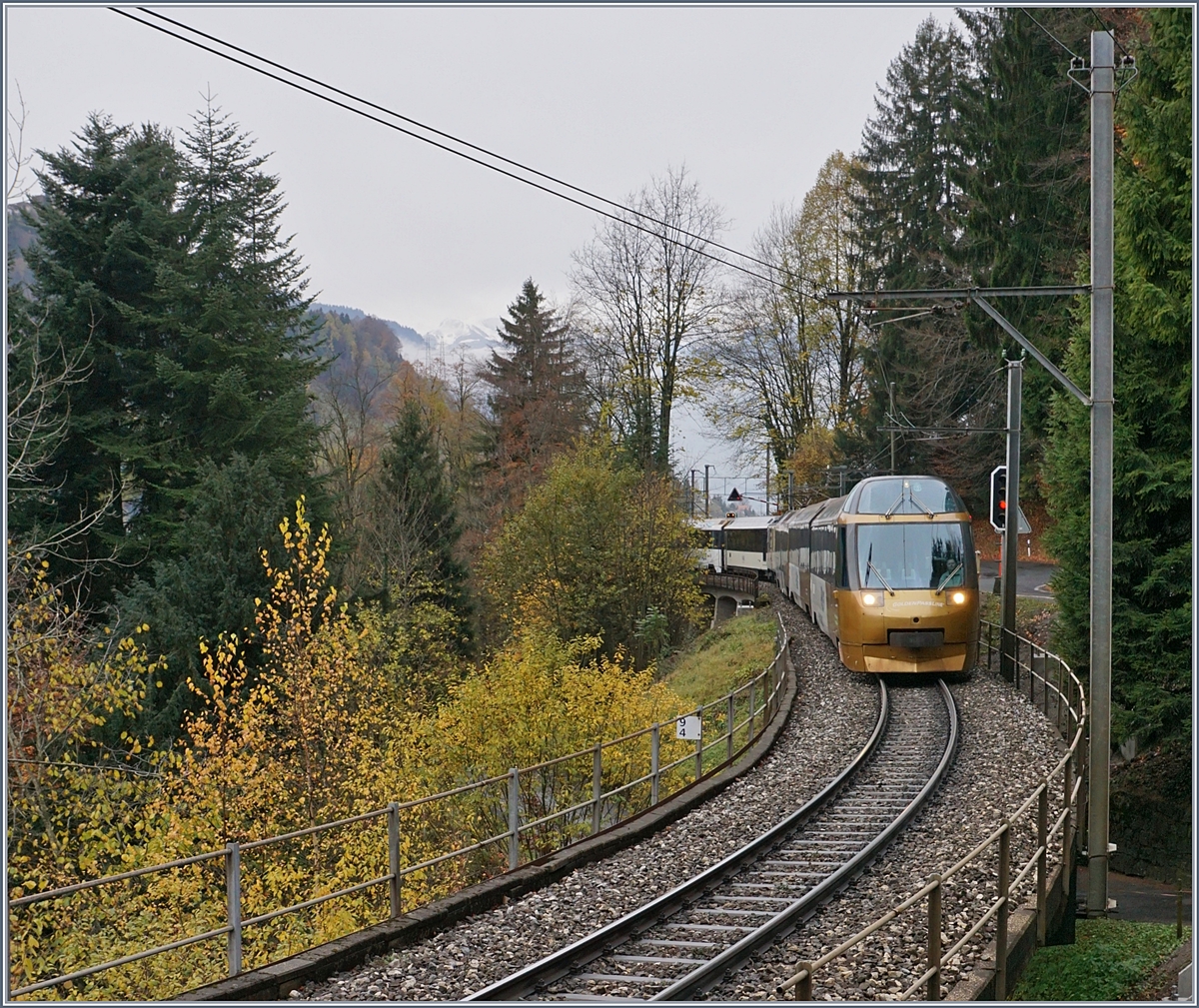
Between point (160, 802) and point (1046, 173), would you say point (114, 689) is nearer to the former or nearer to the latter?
point (160, 802)

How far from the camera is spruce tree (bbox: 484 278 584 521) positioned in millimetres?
47938

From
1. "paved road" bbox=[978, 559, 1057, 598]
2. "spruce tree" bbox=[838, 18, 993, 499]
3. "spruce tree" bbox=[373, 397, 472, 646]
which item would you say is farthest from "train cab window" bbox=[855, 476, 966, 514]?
"spruce tree" bbox=[838, 18, 993, 499]

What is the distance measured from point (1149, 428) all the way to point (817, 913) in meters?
13.9

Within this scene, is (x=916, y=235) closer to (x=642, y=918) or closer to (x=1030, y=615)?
(x=1030, y=615)

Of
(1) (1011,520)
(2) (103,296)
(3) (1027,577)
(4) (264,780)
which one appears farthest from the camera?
(3) (1027,577)

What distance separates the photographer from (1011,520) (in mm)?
21359

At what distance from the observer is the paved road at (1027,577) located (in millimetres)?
35531

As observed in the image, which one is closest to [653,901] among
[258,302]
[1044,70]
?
[258,302]

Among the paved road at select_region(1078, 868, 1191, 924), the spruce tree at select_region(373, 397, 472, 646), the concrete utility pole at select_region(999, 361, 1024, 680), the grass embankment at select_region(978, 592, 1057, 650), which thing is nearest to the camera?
the paved road at select_region(1078, 868, 1191, 924)

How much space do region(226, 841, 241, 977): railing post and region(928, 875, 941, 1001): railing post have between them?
Answer: 4.18m

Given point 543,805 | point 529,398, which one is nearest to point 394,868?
point 543,805

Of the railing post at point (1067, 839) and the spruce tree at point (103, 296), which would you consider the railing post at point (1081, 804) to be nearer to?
the railing post at point (1067, 839)

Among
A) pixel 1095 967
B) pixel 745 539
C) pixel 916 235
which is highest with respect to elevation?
pixel 916 235

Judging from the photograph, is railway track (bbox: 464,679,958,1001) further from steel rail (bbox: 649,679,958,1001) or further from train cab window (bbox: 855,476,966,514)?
train cab window (bbox: 855,476,966,514)
